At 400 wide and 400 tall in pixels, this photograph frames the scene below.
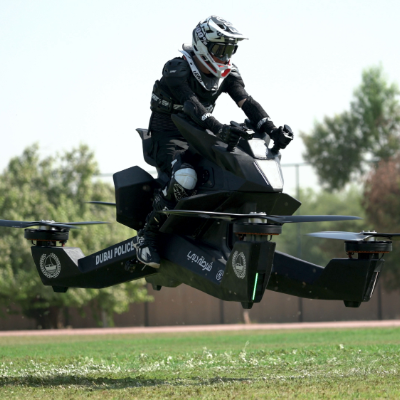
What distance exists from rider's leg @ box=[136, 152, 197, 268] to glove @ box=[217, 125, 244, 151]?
0.68 m

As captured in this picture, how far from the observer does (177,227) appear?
8.59 metres

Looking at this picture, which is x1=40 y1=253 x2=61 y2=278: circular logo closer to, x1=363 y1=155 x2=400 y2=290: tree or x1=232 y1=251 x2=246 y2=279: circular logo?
x1=232 y1=251 x2=246 y2=279: circular logo

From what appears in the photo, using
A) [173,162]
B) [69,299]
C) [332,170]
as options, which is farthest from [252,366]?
[332,170]

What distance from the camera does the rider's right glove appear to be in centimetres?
770

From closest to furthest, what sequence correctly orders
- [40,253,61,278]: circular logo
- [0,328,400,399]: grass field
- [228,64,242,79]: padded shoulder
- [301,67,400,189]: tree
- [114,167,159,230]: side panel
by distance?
[0,328,400,399]: grass field
[228,64,242,79]: padded shoulder
[114,167,159,230]: side panel
[40,253,61,278]: circular logo
[301,67,400,189]: tree

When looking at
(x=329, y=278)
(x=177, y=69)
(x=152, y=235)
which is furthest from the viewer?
(x=152, y=235)

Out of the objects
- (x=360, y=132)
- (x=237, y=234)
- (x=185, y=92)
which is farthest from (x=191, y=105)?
(x=360, y=132)

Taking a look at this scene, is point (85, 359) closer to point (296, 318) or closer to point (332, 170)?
point (296, 318)

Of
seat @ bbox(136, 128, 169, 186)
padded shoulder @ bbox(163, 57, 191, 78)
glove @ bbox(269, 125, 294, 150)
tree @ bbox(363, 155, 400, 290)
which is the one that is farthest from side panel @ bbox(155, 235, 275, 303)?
tree @ bbox(363, 155, 400, 290)

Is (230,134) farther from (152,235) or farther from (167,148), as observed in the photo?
(152,235)

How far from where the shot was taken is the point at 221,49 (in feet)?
27.6

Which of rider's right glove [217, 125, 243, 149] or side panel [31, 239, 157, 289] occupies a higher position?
rider's right glove [217, 125, 243, 149]

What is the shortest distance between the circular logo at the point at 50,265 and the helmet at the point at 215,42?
3600 mm

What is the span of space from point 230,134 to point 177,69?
4.47ft
